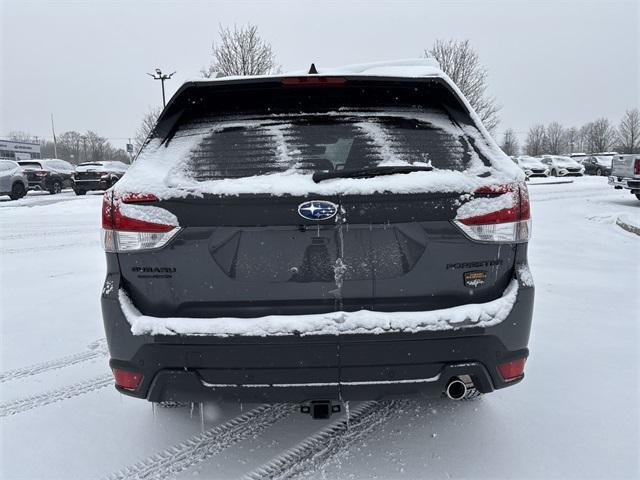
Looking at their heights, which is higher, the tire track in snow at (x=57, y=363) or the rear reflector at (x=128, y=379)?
the rear reflector at (x=128, y=379)

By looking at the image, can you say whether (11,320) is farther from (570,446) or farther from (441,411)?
(570,446)

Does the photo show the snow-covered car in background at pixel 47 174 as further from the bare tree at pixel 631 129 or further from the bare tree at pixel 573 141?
the bare tree at pixel 573 141

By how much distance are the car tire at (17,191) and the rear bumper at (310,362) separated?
2132 cm

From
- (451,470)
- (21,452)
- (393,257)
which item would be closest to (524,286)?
(393,257)

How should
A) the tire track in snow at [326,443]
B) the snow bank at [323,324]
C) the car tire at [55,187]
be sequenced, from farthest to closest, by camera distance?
the car tire at [55,187] → the tire track in snow at [326,443] → the snow bank at [323,324]

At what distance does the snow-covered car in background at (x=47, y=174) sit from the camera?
22.2 metres

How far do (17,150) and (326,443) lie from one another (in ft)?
313

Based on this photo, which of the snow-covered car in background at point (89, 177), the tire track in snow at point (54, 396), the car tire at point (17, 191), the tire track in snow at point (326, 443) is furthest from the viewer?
the snow-covered car in background at point (89, 177)

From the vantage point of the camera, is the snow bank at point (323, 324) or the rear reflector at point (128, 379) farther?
the rear reflector at point (128, 379)

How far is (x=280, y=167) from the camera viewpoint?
203 centimetres

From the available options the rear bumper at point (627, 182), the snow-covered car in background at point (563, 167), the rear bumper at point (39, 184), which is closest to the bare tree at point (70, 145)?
the rear bumper at point (39, 184)

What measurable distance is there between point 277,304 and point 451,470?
1.24 meters

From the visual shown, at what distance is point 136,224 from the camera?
1.98m

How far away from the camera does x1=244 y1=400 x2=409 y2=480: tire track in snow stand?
2.30m
